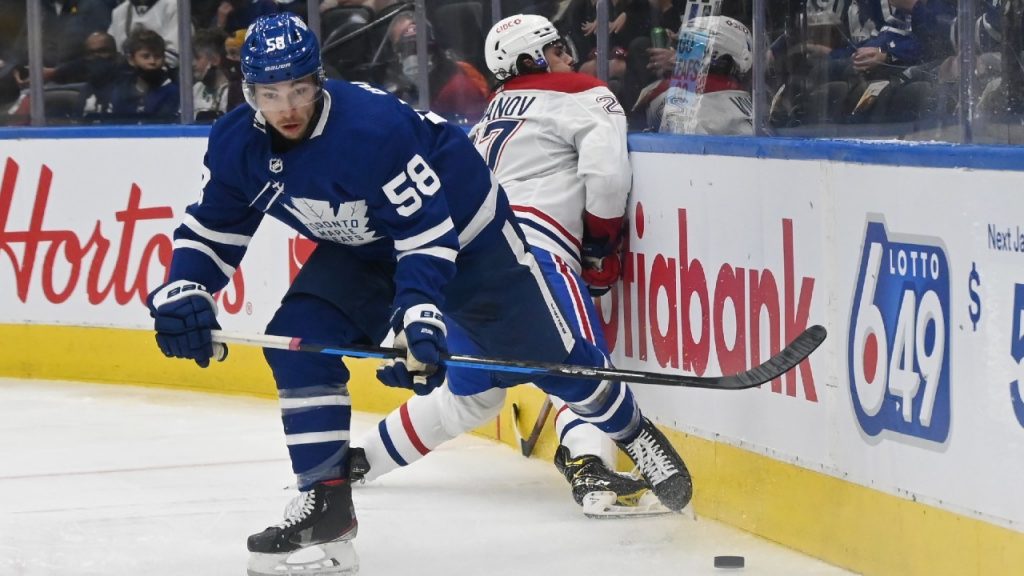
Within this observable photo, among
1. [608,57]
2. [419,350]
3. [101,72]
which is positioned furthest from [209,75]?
[419,350]

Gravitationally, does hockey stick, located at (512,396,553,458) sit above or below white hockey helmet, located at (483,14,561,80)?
below

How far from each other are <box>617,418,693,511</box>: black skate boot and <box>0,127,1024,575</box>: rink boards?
0.09 meters

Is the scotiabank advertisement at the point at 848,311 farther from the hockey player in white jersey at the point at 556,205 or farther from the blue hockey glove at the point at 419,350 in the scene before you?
the blue hockey glove at the point at 419,350

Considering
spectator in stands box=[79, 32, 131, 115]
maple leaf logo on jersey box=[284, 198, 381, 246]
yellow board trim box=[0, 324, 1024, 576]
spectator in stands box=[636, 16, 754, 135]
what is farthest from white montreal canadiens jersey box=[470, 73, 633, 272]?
spectator in stands box=[79, 32, 131, 115]

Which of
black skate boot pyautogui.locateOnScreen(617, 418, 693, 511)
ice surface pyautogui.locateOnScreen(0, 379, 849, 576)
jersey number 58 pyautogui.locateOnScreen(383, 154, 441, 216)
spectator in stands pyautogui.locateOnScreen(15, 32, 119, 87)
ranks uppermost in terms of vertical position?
spectator in stands pyautogui.locateOnScreen(15, 32, 119, 87)

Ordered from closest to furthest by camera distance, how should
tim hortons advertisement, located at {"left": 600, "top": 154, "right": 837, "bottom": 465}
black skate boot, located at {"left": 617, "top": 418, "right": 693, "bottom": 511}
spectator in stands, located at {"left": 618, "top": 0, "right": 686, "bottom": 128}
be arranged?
tim hortons advertisement, located at {"left": 600, "top": 154, "right": 837, "bottom": 465} < black skate boot, located at {"left": 617, "top": 418, "right": 693, "bottom": 511} < spectator in stands, located at {"left": 618, "top": 0, "right": 686, "bottom": 128}

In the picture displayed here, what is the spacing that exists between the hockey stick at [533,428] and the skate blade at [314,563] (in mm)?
1211

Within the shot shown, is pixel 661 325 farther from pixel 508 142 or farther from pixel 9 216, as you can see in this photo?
pixel 9 216

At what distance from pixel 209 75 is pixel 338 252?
329 centimetres

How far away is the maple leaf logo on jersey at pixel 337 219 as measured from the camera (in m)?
3.54

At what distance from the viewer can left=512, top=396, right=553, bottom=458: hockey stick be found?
4926 millimetres

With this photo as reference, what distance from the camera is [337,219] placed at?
141 inches

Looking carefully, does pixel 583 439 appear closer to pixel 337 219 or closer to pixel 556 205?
pixel 556 205

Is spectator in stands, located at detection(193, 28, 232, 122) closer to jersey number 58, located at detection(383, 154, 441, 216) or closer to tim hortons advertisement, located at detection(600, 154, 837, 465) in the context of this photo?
tim hortons advertisement, located at detection(600, 154, 837, 465)
